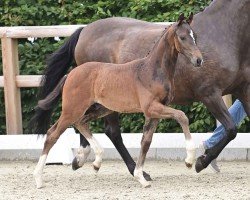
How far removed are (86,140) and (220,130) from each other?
1.32 meters

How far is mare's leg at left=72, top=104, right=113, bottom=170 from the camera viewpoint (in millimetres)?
8805

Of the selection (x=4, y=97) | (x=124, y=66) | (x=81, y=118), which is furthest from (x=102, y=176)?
(x=4, y=97)

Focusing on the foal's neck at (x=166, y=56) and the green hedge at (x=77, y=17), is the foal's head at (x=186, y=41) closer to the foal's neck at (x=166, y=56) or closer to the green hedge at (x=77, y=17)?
the foal's neck at (x=166, y=56)

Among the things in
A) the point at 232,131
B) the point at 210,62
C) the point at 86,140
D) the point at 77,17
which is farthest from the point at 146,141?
the point at 77,17

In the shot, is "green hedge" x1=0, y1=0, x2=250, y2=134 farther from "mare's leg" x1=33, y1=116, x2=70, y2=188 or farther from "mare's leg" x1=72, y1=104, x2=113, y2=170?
"mare's leg" x1=33, y1=116, x2=70, y2=188

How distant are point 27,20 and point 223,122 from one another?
10.5 feet

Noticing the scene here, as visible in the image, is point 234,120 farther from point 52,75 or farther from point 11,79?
point 11,79

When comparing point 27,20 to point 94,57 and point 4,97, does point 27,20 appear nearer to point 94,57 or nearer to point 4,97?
point 4,97

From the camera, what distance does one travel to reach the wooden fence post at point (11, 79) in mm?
10516

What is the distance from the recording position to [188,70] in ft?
28.8

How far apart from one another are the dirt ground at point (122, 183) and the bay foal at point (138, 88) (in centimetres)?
22

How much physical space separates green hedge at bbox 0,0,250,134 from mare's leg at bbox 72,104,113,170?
48.7 inches

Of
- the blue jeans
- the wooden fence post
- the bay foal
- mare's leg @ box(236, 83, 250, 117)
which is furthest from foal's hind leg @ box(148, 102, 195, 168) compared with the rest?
the wooden fence post

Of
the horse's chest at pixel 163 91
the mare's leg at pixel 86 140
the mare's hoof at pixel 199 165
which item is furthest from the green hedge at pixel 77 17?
the horse's chest at pixel 163 91
